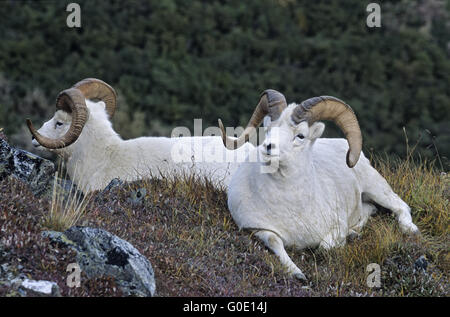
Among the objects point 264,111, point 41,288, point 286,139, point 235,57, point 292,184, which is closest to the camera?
point 41,288

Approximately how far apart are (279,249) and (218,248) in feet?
2.16

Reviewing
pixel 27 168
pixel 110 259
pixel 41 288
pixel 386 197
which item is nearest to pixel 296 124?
pixel 386 197

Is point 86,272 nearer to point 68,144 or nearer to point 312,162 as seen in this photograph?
point 312,162

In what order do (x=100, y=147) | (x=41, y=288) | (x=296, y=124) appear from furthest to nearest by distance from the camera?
(x=100, y=147) → (x=296, y=124) → (x=41, y=288)

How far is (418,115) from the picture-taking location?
4741 cm

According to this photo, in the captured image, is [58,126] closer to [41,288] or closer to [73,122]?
[73,122]

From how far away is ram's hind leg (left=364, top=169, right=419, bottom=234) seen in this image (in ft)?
27.9

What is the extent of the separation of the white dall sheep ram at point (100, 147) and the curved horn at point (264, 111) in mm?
1415

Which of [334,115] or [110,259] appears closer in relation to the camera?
[110,259]

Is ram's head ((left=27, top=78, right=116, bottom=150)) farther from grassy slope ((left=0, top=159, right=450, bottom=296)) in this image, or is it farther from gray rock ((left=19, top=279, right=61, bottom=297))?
gray rock ((left=19, top=279, right=61, bottom=297))

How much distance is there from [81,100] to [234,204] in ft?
10.7

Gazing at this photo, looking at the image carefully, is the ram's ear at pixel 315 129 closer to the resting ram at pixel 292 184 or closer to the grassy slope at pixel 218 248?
the resting ram at pixel 292 184

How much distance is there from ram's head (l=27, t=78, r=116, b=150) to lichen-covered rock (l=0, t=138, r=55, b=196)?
61.3 inches

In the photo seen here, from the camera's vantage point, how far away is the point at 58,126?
33.8 ft
